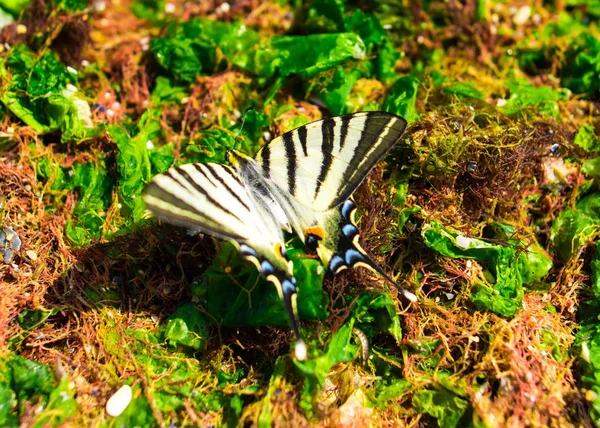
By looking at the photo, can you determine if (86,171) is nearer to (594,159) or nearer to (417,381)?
(417,381)

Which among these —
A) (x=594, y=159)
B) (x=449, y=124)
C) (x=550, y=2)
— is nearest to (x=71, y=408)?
(x=449, y=124)

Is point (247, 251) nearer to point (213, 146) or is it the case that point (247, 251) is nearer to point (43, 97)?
point (213, 146)

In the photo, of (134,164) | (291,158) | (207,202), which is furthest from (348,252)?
(134,164)

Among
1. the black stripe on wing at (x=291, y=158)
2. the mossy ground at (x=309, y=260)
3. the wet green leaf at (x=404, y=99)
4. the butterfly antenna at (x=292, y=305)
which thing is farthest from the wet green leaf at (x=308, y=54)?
the butterfly antenna at (x=292, y=305)

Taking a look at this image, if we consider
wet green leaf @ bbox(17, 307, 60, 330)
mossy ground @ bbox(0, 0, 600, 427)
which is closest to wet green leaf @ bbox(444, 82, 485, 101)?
mossy ground @ bbox(0, 0, 600, 427)

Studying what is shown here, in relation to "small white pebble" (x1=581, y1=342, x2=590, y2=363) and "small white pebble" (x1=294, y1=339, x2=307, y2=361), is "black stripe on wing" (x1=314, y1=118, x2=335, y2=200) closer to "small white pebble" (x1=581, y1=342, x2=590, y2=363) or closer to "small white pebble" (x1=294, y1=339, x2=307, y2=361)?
"small white pebble" (x1=294, y1=339, x2=307, y2=361)

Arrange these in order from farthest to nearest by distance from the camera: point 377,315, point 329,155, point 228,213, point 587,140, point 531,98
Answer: point 531,98 < point 587,140 < point 377,315 < point 329,155 < point 228,213

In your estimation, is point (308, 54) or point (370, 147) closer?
point (370, 147)
